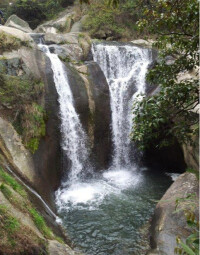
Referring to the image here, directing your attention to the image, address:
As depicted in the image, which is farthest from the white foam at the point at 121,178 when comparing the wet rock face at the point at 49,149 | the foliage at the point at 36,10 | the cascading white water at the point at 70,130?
the foliage at the point at 36,10

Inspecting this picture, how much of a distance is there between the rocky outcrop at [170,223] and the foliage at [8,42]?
26.8ft

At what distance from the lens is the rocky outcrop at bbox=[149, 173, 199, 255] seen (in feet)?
19.0

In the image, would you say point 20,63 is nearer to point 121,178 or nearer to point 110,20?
point 121,178

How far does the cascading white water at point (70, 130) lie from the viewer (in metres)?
10.4

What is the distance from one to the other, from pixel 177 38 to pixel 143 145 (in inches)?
80.6

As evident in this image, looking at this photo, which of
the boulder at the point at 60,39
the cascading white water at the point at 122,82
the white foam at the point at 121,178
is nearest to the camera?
the white foam at the point at 121,178

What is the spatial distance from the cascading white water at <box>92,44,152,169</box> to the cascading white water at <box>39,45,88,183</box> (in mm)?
1775

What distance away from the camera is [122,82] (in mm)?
12461

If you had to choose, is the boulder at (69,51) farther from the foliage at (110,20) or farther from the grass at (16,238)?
the grass at (16,238)

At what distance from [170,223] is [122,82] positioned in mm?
7766

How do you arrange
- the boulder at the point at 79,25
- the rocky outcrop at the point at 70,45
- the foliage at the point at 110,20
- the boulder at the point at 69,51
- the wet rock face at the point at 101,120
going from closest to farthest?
the wet rock face at the point at 101,120 → the boulder at the point at 69,51 → the rocky outcrop at the point at 70,45 → the foliage at the point at 110,20 → the boulder at the point at 79,25

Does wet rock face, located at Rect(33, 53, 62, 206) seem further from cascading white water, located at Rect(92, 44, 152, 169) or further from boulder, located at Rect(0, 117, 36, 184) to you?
cascading white water, located at Rect(92, 44, 152, 169)

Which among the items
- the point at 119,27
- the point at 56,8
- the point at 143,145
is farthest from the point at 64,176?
Answer: the point at 56,8

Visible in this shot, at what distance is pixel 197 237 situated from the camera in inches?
103
